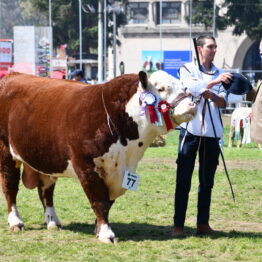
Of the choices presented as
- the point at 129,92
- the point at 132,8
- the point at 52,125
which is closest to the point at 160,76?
the point at 129,92

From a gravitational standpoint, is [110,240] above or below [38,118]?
below

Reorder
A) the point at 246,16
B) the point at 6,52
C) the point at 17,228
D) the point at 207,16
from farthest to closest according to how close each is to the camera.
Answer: the point at 207,16, the point at 246,16, the point at 6,52, the point at 17,228

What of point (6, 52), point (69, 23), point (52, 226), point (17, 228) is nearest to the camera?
point (17, 228)

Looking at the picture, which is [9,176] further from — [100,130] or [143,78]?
[143,78]

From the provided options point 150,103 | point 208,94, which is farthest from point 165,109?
point 208,94

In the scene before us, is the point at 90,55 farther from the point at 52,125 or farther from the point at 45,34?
the point at 52,125

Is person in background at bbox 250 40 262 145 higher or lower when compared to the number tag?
higher

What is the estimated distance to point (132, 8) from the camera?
70000 millimetres

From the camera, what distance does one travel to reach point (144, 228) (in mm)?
9586

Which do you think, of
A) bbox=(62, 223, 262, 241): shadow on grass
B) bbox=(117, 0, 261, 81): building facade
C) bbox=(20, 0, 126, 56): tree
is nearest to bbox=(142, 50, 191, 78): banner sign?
bbox=(20, 0, 126, 56): tree

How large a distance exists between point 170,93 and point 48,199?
2.20 metres

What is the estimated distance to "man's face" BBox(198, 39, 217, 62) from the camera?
8805 mm

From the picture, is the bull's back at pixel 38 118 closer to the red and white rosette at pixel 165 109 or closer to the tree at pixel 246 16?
the red and white rosette at pixel 165 109

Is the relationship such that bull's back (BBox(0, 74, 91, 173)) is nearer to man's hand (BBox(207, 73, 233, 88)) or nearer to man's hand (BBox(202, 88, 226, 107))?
man's hand (BBox(202, 88, 226, 107))
